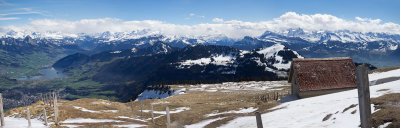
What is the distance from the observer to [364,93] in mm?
7531

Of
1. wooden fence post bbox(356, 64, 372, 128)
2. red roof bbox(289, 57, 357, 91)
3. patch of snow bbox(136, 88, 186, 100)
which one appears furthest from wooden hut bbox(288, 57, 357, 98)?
patch of snow bbox(136, 88, 186, 100)

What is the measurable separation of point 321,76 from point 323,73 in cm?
77

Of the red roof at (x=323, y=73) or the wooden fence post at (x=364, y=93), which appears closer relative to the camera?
the wooden fence post at (x=364, y=93)

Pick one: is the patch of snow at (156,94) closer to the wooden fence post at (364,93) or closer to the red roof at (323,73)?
the red roof at (323,73)

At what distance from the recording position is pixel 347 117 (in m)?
17.1

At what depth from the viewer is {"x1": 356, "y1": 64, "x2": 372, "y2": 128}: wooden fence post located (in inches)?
289

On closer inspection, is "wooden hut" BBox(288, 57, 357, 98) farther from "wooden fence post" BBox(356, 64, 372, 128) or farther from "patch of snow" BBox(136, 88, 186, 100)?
"patch of snow" BBox(136, 88, 186, 100)

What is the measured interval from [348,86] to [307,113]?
24.5 m

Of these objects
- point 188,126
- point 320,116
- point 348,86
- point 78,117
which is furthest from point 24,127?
point 348,86

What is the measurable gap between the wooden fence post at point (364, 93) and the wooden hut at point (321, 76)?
36.1 metres

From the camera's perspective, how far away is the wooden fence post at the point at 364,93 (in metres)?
7.35

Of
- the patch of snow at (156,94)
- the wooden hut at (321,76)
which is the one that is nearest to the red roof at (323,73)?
the wooden hut at (321,76)

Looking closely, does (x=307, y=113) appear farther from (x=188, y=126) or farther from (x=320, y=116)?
(x=188, y=126)

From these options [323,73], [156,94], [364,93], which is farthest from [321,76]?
[156,94]
